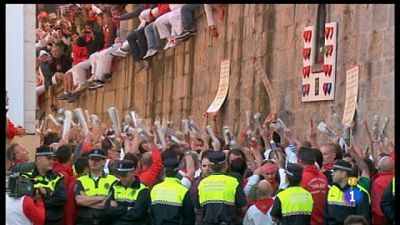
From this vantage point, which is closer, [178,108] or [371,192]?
[371,192]

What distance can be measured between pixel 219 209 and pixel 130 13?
46.1 feet

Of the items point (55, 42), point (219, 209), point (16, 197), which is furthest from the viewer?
point (55, 42)

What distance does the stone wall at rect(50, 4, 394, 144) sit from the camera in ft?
47.2

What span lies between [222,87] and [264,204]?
8.83 metres

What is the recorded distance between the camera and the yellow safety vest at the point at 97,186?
37.3 feet

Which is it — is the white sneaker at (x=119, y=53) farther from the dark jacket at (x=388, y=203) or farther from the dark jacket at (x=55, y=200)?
the dark jacket at (x=388, y=203)

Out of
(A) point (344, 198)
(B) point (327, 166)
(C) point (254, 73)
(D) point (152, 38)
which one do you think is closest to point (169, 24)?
(D) point (152, 38)

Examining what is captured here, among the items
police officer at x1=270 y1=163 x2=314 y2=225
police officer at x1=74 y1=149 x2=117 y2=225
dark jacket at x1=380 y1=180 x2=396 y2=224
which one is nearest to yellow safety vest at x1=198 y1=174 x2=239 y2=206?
police officer at x1=270 y1=163 x2=314 y2=225

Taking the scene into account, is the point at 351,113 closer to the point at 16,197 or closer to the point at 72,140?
the point at 72,140

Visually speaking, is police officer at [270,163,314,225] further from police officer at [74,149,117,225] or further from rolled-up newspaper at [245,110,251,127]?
rolled-up newspaper at [245,110,251,127]

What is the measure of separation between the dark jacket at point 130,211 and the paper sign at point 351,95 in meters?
3.95

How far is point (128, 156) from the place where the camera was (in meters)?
11.6

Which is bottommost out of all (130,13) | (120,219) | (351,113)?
(120,219)

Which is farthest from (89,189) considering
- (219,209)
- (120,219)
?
(219,209)
